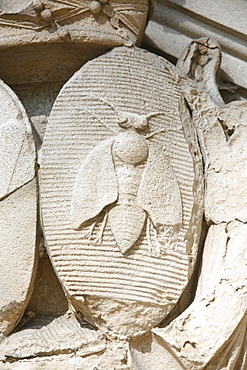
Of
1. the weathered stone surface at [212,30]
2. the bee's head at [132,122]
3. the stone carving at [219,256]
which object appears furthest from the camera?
the weathered stone surface at [212,30]

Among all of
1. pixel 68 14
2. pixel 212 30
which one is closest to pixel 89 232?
pixel 68 14

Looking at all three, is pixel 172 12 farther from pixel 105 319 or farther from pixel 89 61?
pixel 105 319

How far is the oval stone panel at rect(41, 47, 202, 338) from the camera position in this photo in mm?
2074

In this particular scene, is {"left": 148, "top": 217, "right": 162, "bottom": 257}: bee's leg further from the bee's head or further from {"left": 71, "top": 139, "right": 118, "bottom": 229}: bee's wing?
the bee's head

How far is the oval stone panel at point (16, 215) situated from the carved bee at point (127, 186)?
0.31ft

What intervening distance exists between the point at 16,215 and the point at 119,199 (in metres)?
0.20

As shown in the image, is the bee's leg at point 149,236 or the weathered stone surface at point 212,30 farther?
the weathered stone surface at point 212,30

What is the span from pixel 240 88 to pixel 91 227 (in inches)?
23.5

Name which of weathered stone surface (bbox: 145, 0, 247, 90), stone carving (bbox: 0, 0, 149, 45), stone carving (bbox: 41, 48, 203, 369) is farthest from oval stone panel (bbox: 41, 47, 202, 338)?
weathered stone surface (bbox: 145, 0, 247, 90)

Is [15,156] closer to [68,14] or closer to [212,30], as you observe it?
[68,14]

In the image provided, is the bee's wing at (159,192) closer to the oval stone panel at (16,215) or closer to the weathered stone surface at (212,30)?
the oval stone panel at (16,215)

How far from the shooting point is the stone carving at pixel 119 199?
2.07m

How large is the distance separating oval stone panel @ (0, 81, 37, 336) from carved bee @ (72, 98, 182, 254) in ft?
0.31

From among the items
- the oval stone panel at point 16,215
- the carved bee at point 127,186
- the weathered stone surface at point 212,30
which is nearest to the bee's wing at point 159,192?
the carved bee at point 127,186
